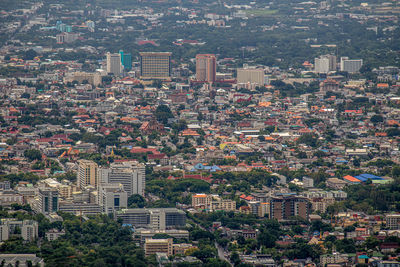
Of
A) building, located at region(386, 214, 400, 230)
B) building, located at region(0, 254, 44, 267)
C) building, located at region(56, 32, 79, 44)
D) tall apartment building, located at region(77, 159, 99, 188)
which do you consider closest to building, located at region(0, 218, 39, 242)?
building, located at region(0, 254, 44, 267)

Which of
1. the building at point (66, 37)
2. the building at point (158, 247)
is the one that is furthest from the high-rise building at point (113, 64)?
the building at point (158, 247)

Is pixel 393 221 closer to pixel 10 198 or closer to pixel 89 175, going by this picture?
pixel 89 175

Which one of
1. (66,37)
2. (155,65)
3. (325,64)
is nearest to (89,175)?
(155,65)

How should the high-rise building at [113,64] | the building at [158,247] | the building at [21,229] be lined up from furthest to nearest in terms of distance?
the high-rise building at [113,64], the building at [21,229], the building at [158,247]

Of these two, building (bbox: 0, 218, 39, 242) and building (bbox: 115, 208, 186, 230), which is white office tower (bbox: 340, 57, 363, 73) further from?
building (bbox: 0, 218, 39, 242)

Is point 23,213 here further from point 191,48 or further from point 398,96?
point 191,48

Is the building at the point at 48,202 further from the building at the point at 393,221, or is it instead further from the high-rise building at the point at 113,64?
the high-rise building at the point at 113,64

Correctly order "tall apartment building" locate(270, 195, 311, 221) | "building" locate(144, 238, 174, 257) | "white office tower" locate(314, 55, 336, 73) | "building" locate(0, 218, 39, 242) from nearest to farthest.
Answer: "building" locate(144, 238, 174, 257)
"building" locate(0, 218, 39, 242)
"tall apartment building" locate(270, 195, 311, 221)
"white office tower" locate(314, 55, 336, 73)
